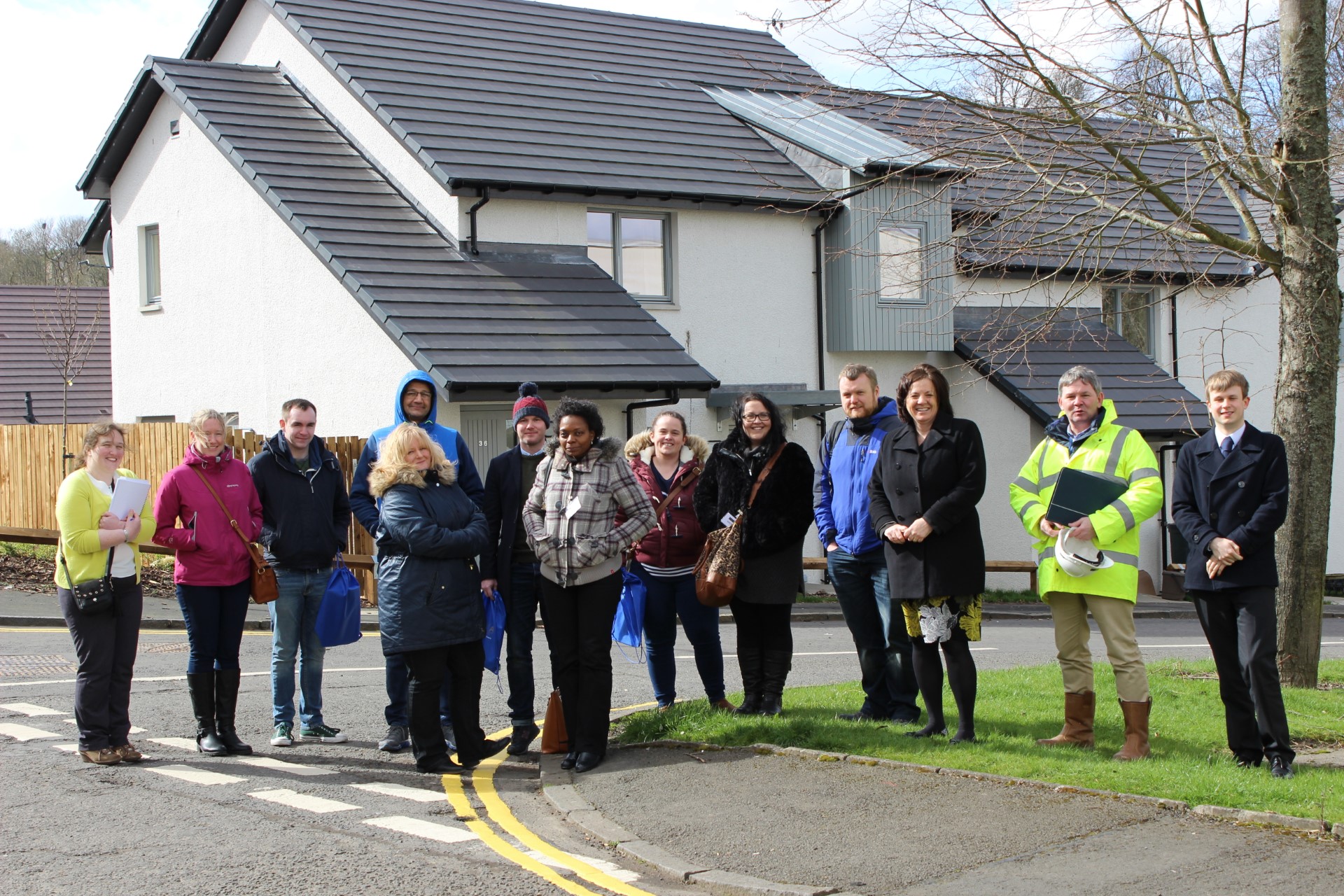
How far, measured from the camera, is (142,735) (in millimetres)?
8781

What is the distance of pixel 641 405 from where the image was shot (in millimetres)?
19031

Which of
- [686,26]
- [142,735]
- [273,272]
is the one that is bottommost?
[142,735]

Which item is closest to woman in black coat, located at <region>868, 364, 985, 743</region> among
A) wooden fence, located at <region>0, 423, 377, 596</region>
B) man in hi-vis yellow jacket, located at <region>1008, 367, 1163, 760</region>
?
man in hi-vis yellow jacket, located at <region>1008, 367, 1163, 760</region>

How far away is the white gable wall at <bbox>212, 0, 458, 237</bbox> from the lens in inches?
782

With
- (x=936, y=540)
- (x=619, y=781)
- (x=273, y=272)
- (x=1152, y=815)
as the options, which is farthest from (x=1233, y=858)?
(x=273, y=272)

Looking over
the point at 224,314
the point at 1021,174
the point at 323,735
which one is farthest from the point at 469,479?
the point at 224,314

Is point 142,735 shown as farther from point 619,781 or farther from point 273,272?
point 273,272

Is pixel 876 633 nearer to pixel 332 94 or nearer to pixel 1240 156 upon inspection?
pixel 1240 156

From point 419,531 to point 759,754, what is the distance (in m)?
2.23

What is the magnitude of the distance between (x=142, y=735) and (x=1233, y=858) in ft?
21.4

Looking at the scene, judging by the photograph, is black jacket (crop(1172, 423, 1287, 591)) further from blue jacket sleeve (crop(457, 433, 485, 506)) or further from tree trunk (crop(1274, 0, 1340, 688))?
blue jacket sleeve (crop(457, 433, 485, 506))

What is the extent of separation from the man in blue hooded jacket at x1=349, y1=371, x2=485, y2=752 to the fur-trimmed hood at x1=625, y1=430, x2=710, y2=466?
1.11 m

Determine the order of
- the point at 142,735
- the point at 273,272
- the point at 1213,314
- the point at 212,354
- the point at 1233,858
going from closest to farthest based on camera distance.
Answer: the point at 1233,858 < the point at 142,735 < the point at 273,272 < the point at 212,354 < the point at 1213,314

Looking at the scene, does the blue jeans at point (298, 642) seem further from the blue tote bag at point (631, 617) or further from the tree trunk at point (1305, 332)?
the tree trunk at point (1305, 332)
